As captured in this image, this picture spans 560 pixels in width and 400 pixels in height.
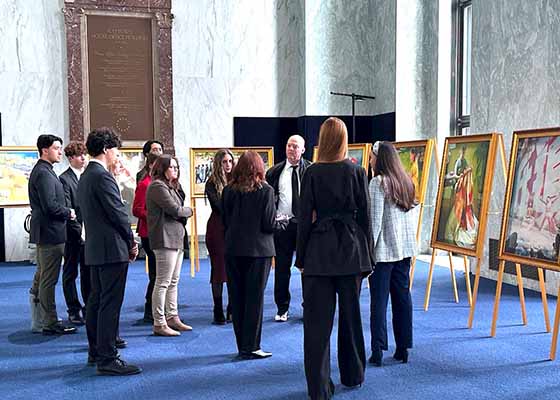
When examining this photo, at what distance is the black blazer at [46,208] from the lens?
Answer: 16.7 feet

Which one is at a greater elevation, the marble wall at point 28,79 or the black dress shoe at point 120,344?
the marble wall at point 28,79

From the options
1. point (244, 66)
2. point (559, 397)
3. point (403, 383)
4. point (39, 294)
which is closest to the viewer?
point (559, 397)

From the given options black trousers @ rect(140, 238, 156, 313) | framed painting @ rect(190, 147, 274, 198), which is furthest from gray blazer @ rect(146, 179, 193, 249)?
framed painting @ rect(190, 147, 274, 198)

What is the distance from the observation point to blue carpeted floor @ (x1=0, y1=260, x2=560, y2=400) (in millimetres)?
3920

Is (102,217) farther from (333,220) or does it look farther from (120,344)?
(333,220)

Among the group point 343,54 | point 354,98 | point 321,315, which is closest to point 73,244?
point 321,315

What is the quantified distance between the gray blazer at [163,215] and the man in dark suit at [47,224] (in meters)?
0.76

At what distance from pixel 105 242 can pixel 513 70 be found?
492cm

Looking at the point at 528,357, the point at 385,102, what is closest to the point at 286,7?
the point at 385,102

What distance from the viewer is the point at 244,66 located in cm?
992

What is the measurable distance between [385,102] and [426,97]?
634 mm

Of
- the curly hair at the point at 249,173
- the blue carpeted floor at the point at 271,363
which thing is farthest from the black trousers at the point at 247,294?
the curly hair at the point at 249,173

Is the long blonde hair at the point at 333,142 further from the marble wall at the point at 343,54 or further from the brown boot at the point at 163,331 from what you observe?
the marble wall at the point at 343,54

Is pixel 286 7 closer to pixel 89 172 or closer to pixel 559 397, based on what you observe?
pixel 89 172
